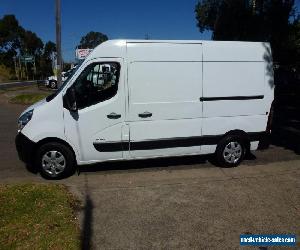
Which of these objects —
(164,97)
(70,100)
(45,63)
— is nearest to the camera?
(70,100)

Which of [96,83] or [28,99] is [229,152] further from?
[28,99]

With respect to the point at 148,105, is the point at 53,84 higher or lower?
higher

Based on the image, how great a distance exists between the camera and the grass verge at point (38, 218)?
4477 millimetres

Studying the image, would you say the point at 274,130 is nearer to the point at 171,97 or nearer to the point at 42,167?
the point at 171,97

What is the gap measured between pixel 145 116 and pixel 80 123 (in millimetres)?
1098

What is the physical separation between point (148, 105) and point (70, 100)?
4.28 ft

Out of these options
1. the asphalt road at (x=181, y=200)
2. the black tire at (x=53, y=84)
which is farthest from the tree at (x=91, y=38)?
the asphalt road at (x=181, y=200)

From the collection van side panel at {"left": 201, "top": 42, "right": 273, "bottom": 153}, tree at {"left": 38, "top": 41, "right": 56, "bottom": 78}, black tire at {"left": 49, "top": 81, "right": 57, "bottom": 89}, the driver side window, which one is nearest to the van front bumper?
the driver side window

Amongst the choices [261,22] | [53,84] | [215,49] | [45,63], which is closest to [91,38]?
[45,63]

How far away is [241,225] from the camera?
16.6 feet

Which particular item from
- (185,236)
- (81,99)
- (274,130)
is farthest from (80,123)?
(274,130)

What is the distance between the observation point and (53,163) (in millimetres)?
6781

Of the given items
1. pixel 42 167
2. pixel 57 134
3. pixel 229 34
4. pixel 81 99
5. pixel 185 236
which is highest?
pixel 229 34

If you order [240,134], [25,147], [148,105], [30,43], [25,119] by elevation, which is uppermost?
[30,43]
